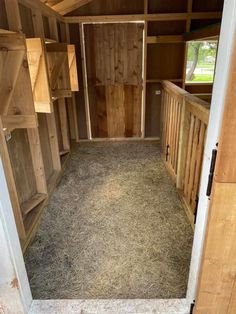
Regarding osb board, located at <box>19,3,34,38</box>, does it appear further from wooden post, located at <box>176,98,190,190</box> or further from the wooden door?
the wooden door

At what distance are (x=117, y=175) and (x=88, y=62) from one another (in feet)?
7.32

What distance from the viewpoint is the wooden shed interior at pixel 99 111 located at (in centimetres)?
192

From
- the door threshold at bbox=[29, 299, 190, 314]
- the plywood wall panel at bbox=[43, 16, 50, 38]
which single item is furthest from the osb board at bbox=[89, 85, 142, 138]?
the door threshold at bbox=[29, 299, 190, 314]

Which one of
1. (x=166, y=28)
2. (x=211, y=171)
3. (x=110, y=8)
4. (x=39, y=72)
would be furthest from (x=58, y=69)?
(x=211, y=171)

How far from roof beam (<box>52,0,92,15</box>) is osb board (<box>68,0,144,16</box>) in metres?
0.07

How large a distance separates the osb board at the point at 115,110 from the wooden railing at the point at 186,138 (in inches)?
47.3

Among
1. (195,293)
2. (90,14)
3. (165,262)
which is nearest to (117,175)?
(165,262)

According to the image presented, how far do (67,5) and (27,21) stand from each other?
1404 millimetres

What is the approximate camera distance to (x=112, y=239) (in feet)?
7.07

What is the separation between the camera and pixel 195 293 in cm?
129

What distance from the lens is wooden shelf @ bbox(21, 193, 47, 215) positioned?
7.87 feet

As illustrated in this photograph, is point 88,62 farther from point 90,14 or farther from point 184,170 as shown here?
point 184,170

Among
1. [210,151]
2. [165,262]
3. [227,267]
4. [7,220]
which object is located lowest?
[165,262]

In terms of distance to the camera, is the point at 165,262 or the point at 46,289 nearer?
the point at 46,289
